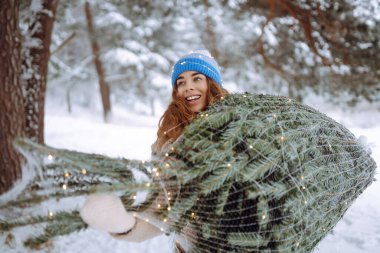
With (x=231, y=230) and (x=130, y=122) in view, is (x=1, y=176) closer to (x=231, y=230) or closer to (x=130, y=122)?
(x=231, y=230)

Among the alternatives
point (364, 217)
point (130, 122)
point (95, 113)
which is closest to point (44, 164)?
point (364, 217)

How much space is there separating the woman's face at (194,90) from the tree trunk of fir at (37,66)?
2.51 m

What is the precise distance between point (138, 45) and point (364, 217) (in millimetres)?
11335

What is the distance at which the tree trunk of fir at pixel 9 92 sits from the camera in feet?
9.82

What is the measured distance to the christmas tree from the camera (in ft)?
3.33

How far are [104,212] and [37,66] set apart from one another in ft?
11.0

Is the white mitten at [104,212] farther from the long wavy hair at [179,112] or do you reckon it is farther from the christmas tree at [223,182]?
the long wavy hair at [179,112]

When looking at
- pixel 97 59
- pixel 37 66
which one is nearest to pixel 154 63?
pixel 97 59

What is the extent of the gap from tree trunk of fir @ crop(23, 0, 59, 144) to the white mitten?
320cm

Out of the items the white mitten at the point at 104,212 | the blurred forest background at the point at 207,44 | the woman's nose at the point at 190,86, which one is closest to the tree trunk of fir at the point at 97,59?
the blurred forest background at the point at 207,44

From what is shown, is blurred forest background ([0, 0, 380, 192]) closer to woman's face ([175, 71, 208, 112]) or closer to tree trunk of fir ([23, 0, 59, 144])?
tree trunk of fir ([23, 0, 59, 144])

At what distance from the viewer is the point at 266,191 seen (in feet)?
3.80

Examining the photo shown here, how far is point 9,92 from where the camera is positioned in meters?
3.11

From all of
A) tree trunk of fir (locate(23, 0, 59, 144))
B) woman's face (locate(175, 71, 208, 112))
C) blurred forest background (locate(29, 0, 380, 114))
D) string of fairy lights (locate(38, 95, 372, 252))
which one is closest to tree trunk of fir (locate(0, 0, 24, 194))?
tree trunk of fir (locate(23, 0, 59, 144))
